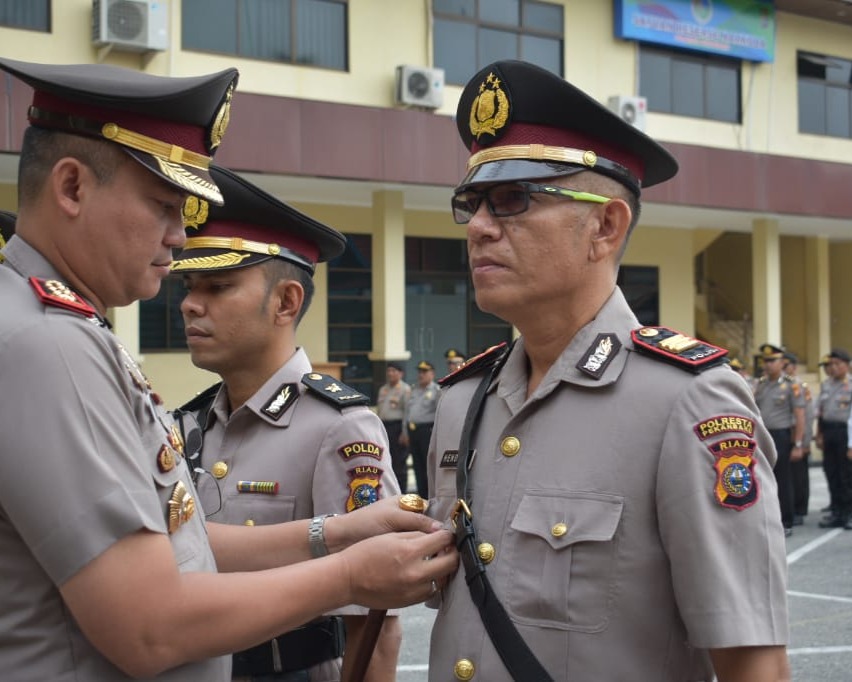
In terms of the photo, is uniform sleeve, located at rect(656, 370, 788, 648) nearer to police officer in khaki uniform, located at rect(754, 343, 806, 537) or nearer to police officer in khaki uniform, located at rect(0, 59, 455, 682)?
police officer in khaki uniform, located at rect(0, 59, 455, 682)

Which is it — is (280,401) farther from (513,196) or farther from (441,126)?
(441,126)

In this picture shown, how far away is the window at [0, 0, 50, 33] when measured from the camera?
40.7ft

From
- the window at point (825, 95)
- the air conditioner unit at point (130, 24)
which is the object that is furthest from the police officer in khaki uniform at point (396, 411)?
the window at point (825, 95)

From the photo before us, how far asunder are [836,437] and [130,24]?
9917 mm

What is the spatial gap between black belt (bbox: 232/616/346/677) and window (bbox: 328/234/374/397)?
1336cm

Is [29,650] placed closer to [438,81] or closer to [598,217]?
[598,217]

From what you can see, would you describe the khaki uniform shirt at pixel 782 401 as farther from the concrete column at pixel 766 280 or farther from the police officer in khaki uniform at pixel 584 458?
the police officer in khaki uniform at pixel 584 458

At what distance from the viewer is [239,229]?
3277 millimetres

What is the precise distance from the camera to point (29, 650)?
163 cm

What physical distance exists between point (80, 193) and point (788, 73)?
782 inches

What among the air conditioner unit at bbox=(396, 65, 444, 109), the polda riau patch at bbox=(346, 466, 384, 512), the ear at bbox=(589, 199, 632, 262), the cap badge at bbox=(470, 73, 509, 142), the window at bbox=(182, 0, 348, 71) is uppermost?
the window at bbox=(182, 0, 348, 71)

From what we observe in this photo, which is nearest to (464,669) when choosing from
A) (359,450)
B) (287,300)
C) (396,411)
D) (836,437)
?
(359,450)

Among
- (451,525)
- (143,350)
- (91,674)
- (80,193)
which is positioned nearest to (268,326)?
(451,525)

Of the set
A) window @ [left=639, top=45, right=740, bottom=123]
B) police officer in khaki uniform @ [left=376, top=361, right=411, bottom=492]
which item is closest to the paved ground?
police officer in khaki uniform @ [left=376, top=361, right=411, bottom=492]
